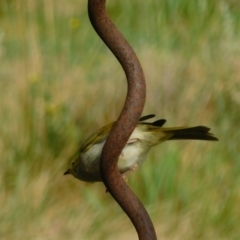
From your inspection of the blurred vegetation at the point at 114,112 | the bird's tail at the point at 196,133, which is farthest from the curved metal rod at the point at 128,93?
the blurred vegetation at the point at 114,112

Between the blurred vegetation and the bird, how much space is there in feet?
3.66

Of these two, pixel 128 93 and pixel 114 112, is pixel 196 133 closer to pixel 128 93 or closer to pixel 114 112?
pixel 128 93

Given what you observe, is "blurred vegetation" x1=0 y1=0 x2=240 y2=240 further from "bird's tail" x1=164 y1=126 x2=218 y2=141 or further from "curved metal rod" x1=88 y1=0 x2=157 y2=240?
"curved metal rod" x1=88 y1=0 x2=157 y2=240

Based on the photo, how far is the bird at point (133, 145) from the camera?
1.65 m

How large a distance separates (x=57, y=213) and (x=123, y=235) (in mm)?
306

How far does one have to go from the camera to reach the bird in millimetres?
1649

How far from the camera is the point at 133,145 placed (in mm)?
1801

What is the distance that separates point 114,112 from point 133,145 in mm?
1999

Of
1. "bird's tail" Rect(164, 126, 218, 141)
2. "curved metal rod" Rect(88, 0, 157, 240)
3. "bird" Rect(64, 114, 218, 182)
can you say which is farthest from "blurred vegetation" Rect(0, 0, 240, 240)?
"curved metal rod" Rect(88, 0, 157, 240)

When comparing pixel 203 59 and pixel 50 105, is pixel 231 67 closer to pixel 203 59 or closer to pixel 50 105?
pixel 203 59

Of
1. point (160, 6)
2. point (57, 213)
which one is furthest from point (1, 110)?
point (160, 6)

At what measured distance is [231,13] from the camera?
4660 millimetres

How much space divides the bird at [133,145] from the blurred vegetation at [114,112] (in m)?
1.11

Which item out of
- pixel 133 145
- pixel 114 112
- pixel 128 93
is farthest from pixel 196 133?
pixel 114 112
